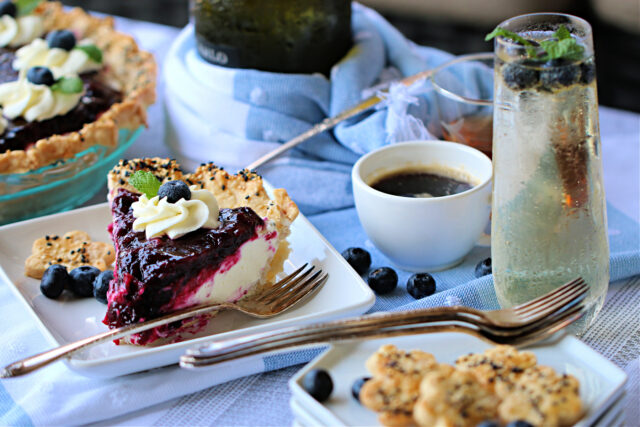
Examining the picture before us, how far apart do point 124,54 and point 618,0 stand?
2144mm

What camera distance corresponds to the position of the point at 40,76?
1854 millimetres

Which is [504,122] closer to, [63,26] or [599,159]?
[599,159]

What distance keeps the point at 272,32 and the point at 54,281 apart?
89 centimetres

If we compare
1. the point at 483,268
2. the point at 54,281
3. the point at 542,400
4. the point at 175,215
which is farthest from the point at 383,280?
the point at 54,281

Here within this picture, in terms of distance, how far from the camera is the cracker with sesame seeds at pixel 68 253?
1446 mm

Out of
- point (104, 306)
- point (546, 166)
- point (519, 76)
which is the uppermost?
point (519, 76)

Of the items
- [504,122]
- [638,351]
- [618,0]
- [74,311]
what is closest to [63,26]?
[74,311]

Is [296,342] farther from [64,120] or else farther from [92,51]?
[92,51]

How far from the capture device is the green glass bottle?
6.14 ft

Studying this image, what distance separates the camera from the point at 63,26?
2346 mm

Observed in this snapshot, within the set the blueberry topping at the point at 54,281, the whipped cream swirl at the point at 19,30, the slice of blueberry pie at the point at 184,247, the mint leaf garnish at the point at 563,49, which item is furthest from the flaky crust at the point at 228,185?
the whipped cream swirl at the point at 19,30

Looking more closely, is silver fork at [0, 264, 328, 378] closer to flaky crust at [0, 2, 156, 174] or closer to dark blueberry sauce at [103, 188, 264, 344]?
dark blueberry sauce at [103, 188, 264, 344]

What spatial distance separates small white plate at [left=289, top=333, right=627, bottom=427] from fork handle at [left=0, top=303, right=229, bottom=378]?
0.94ft

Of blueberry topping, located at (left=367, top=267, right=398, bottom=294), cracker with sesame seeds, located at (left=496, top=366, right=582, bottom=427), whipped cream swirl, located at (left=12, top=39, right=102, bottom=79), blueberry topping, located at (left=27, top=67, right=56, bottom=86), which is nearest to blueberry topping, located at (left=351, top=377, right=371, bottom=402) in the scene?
→ cracker with sesame seeds, located at (left=496, top=366, right=582, bottom=427)
